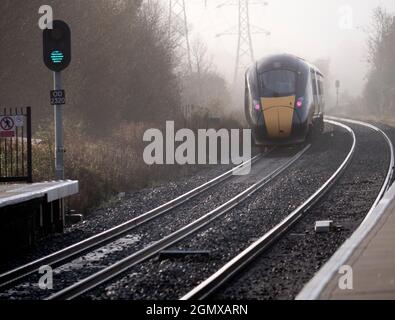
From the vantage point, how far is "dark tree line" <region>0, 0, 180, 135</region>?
2528 centimetres

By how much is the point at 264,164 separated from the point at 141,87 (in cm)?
1418

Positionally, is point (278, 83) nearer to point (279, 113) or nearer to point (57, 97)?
point (279, 113)

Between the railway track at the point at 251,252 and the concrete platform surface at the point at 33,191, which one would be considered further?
the concrete platform surface at the point at 33,191

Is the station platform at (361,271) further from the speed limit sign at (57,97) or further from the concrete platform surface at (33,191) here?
the speed limit sign at (57,97)

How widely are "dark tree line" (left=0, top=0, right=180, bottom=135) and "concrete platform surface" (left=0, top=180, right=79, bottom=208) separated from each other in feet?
40.5

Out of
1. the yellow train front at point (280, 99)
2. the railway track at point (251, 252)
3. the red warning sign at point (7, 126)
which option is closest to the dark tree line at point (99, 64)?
the yellow train front at point (280, 99)

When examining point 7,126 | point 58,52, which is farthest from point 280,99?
point 7,126

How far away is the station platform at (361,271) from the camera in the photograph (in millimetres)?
6117

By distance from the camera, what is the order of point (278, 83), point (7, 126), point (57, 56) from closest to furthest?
point (7, 126), point (57, 56), point (278, 83)

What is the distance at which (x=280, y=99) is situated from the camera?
23.1m

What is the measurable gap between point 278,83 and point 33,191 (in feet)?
43.9

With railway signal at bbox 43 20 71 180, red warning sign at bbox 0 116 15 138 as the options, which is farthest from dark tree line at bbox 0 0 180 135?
red warning sign at bbox 0 116 15 138

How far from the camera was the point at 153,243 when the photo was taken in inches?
404
